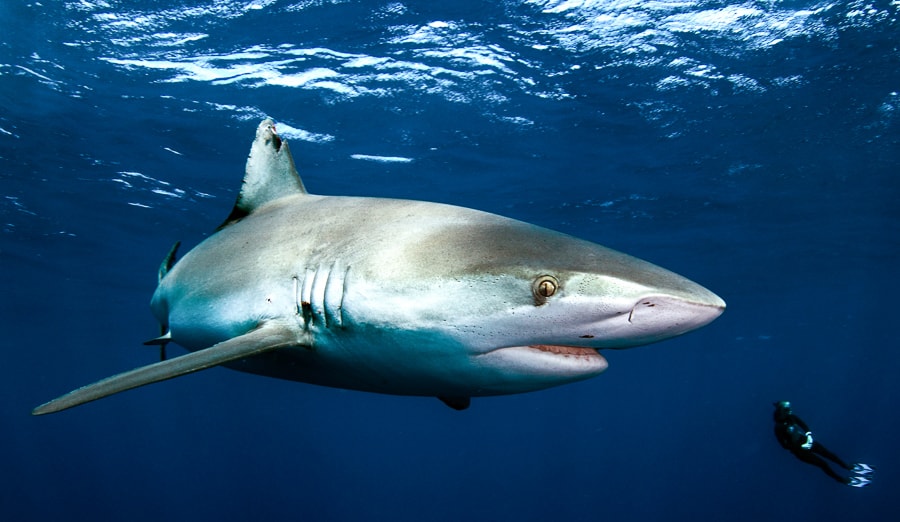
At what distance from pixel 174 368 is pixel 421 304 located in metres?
1.11

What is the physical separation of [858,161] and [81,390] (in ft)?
61.4

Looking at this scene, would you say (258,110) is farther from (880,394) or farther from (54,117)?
(880,394)

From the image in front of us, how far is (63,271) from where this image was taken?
24047mm

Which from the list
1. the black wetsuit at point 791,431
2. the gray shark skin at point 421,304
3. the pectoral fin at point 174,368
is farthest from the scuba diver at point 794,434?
the pectoral fin at point 174,368

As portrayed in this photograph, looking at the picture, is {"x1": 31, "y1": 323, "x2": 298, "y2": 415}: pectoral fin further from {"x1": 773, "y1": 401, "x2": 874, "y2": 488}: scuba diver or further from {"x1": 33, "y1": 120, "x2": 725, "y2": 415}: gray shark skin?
{"x1": 773, "y1": 401, "x2": 874, "y2": 488}: scuba diver

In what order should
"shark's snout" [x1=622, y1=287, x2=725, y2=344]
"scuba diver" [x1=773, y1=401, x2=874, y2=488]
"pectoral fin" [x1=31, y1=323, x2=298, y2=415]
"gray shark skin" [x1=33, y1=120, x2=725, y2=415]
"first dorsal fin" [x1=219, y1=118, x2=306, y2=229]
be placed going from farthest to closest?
"scuba diver" [x1=773, y1=401, x2=874, y2=488]
"first dorsal fin" [x1=219, y1=118, x2=306, y2=229]
"pectoral fin" [x1=31, y1=323, x2=298, y2=415]
"gray shark skin" [x1=33, y1=120, x2=725, y2=415]
"shark's snout" [x1=622, y1=287, x2=725, y2=344]

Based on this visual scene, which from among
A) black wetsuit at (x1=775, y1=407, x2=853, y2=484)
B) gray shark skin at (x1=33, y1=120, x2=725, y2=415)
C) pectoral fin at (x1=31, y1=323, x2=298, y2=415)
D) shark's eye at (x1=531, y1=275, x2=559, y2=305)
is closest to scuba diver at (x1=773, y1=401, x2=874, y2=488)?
black wetsuit at (x1=775, y1=407, x2=853, y2=484)

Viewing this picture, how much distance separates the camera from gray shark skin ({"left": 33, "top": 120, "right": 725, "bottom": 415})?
2156 mm

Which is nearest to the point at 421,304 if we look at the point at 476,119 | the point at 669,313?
the point at 669,313

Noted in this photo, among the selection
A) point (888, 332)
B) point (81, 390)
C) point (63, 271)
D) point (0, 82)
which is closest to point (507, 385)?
point (81, 390)

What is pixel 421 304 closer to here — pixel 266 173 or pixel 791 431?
pixel 266 173

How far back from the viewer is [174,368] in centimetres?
244

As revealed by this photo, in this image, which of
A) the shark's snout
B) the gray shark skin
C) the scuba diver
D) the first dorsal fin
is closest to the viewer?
the shark's snout

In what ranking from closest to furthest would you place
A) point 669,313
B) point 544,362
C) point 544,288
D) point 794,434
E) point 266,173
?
1. point 669,313
2. point 544,288
3. point 544,362
4. point 266,173
5. point 794,434
